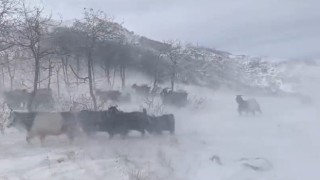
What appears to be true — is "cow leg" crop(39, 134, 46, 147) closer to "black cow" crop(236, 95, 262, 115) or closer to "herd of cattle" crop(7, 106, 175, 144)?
"herd of cattle" crop(7, 106, 175, 144)

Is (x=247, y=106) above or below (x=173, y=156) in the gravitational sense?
above

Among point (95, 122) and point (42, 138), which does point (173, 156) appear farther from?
point (42, 138)

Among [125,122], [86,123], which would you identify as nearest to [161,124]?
[125,122]

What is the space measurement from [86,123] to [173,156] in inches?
182

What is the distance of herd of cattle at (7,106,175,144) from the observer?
71.1ft

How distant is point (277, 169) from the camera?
21.1 metres

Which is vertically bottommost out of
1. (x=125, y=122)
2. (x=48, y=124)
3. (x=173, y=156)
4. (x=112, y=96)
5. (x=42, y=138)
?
(x=173, y=156)

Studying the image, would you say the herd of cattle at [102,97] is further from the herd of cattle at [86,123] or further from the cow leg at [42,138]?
the cow leg at [42,138]

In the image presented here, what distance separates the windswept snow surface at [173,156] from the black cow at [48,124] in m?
0.36

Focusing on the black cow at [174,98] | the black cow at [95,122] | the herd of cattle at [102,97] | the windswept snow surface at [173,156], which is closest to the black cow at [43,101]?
the herd of cattle at [102,97]

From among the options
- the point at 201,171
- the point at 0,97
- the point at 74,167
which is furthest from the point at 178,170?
the point at 0,97

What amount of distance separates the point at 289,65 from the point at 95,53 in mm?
58049

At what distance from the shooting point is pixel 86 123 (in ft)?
77.0

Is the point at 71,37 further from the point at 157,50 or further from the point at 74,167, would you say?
the point at 74,167
